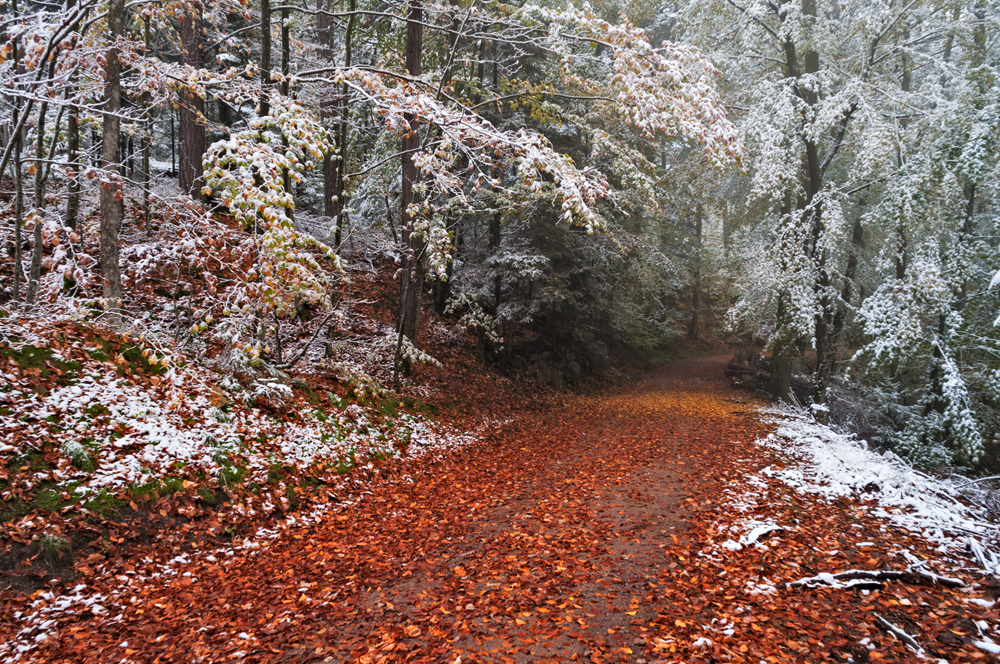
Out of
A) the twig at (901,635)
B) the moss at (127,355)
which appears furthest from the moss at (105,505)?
the twig at (901,635)

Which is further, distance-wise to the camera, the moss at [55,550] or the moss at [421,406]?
the moss at [421,406]

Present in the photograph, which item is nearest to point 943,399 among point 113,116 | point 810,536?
point 810,536

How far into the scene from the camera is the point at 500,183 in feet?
40.9

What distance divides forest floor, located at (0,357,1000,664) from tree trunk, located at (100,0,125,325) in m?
3.48

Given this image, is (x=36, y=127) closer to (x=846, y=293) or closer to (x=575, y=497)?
(x=575, y=497)

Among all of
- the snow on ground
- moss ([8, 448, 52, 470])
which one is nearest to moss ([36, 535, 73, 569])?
moss ([8, 448, 52, 470])

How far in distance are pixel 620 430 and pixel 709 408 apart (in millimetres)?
4645

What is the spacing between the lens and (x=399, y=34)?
1128 cm

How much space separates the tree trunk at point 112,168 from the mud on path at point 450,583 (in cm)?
352

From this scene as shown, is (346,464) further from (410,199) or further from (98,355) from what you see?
(410,199)

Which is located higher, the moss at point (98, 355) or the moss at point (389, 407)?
the moss at point (98, 355)

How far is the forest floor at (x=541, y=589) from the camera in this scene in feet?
11.6

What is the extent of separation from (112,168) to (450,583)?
6.22 metres

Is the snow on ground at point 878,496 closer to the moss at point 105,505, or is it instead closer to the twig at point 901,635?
the twig at point 901,635
